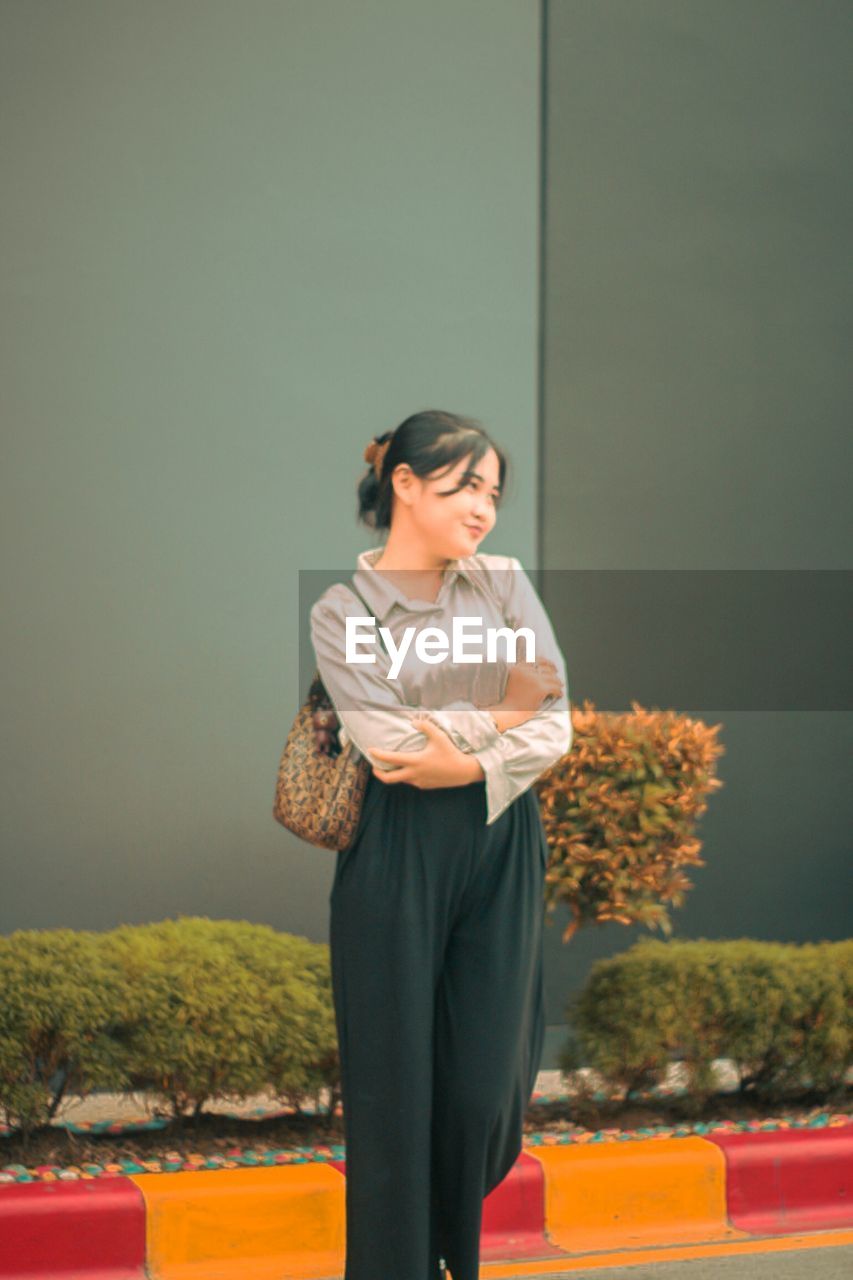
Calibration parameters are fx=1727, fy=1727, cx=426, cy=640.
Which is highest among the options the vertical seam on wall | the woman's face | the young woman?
the vertical seam on wall

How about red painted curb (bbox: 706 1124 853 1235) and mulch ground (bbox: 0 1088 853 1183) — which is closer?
mulch ground (bbox: 0 1088 853 1183)

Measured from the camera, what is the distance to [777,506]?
21.3 feet

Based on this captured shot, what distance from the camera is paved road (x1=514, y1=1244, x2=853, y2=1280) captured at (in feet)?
13.0

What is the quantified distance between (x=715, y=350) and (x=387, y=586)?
3.41m

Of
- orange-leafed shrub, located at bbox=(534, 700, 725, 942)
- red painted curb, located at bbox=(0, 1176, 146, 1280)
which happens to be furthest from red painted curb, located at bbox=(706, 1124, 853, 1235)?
red painted curb, located at bbox=(0, 1176, 146, 1280)

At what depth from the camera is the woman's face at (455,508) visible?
10.8 feet

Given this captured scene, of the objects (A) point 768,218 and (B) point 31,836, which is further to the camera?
(A) point 768,218

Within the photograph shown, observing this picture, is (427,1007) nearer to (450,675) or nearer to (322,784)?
(322,784)

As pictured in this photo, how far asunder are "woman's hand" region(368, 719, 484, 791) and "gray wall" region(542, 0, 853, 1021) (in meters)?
3.11

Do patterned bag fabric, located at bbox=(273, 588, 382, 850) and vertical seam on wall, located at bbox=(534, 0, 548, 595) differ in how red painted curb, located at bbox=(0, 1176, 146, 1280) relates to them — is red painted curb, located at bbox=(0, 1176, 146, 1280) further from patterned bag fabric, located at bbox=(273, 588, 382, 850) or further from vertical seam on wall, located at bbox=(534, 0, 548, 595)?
vertical seam on wall, located at bbox=(534, 0, 548, 595)

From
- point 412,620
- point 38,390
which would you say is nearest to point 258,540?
point 38,390

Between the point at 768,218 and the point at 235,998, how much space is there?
144 inches

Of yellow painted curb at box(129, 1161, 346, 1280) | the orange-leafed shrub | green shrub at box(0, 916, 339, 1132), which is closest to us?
yellow painted curb at box(129, 1161, 346, 1280)

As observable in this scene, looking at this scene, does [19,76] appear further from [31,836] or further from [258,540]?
[31,836]
